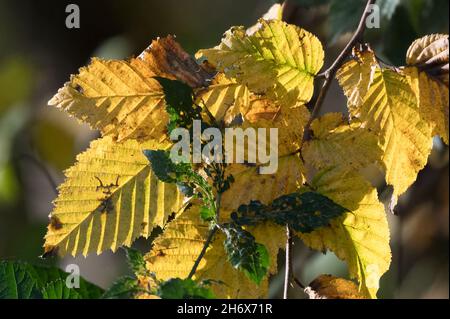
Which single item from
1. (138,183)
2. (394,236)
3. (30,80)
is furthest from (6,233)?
(138,183)

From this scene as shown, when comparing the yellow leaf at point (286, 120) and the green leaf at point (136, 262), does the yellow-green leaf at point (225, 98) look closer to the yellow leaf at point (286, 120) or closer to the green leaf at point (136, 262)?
the yellow leaf at point (286, 120)

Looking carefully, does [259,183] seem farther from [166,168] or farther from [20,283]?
[20,283]

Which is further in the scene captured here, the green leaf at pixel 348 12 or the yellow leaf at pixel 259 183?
the green leaf at pixel 348 12
